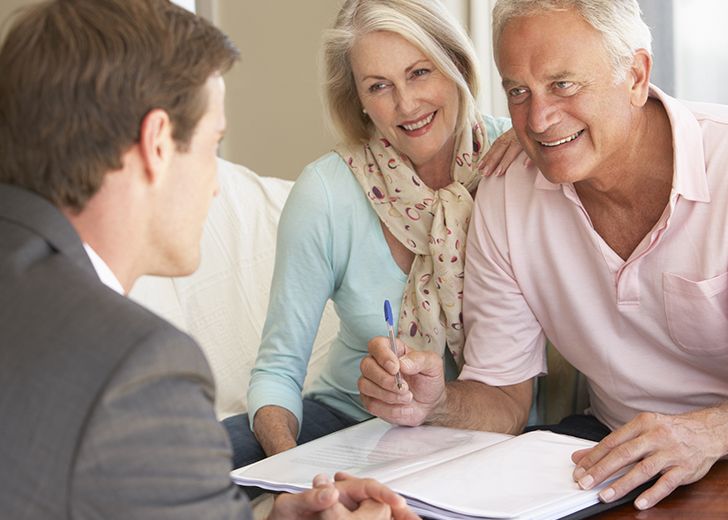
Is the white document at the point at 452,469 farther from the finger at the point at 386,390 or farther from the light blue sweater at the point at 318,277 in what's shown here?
the light blue sweater at the point at 318,277

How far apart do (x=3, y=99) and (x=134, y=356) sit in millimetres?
296

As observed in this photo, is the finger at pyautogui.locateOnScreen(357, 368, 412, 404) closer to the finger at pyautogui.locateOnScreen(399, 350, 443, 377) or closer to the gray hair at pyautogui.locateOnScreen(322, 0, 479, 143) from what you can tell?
the finger at pyautogui.locateOnScreen(399, 350, 443, 377)

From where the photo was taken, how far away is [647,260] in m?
1.70

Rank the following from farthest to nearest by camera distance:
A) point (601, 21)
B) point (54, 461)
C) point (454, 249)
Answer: point (454, 249) → point (601, 21) → point (54, 461)

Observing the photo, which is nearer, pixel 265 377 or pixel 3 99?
pixel 3 99

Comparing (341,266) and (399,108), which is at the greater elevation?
(399,108)

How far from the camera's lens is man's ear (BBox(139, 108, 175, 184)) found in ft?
3.25

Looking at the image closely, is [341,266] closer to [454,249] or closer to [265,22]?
[454,249]

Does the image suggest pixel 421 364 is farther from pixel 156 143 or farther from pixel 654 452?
pixel 156 143

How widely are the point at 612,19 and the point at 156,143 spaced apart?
34.8 inches

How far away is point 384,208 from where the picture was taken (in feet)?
6.66

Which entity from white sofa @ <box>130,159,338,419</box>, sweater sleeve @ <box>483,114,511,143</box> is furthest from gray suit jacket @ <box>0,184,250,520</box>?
white sofa @ <box>130,159,338,419</box>

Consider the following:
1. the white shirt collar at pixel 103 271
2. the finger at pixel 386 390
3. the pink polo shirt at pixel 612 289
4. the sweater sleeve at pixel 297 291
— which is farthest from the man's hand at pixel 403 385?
the white shirt collar at pixel 103 271

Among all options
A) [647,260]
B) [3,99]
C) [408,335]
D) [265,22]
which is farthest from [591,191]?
[265,22]
